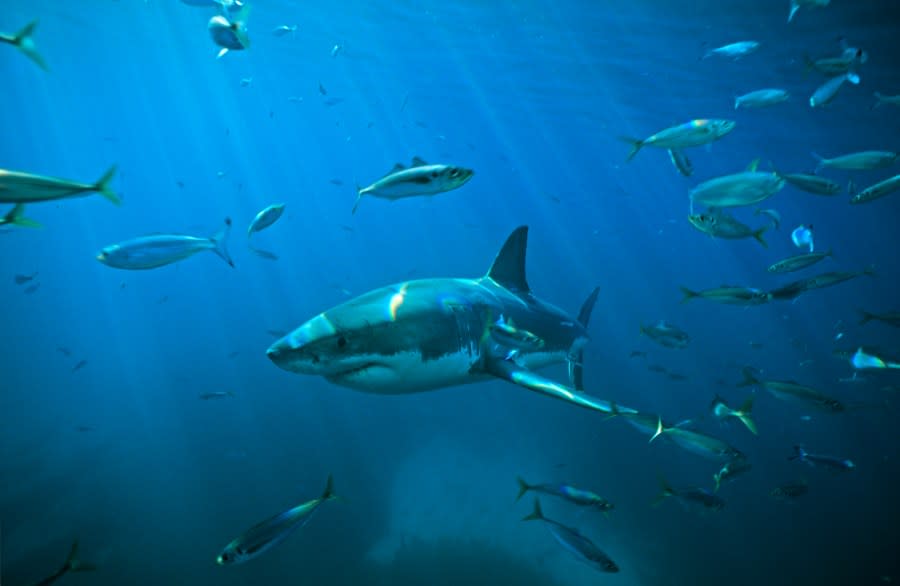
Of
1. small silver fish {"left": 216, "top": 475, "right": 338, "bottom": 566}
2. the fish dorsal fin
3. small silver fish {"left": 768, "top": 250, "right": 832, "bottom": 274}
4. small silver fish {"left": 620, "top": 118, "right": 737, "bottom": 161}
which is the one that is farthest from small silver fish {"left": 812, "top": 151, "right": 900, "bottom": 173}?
small silver fish {"left": 216, "top": 475, "right": 338, "bottom": 566}

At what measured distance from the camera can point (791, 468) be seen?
13.4 meters

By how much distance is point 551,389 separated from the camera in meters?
3.30

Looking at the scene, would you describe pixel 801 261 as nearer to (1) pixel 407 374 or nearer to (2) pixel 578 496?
(2) pixel 578 496

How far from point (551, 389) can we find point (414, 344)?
1.10 meters

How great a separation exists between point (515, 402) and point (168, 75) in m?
58.2

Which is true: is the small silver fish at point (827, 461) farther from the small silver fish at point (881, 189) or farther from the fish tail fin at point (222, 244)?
the fish tail fin at point (222, 244)

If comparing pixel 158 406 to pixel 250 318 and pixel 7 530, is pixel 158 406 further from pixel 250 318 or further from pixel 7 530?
pixel 250 318

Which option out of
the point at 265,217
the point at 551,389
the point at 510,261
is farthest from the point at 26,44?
the point at 551,389

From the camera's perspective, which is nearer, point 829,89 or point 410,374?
point 410,374

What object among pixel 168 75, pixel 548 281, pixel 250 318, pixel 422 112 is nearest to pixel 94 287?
pixel 168 75

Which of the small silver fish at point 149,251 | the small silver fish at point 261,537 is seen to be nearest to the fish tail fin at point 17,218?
the small silver fish at point 149,251

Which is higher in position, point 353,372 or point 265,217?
point 353,372

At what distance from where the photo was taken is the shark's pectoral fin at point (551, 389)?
10.5 feet

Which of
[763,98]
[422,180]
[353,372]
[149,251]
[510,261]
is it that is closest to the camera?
[353,372]
